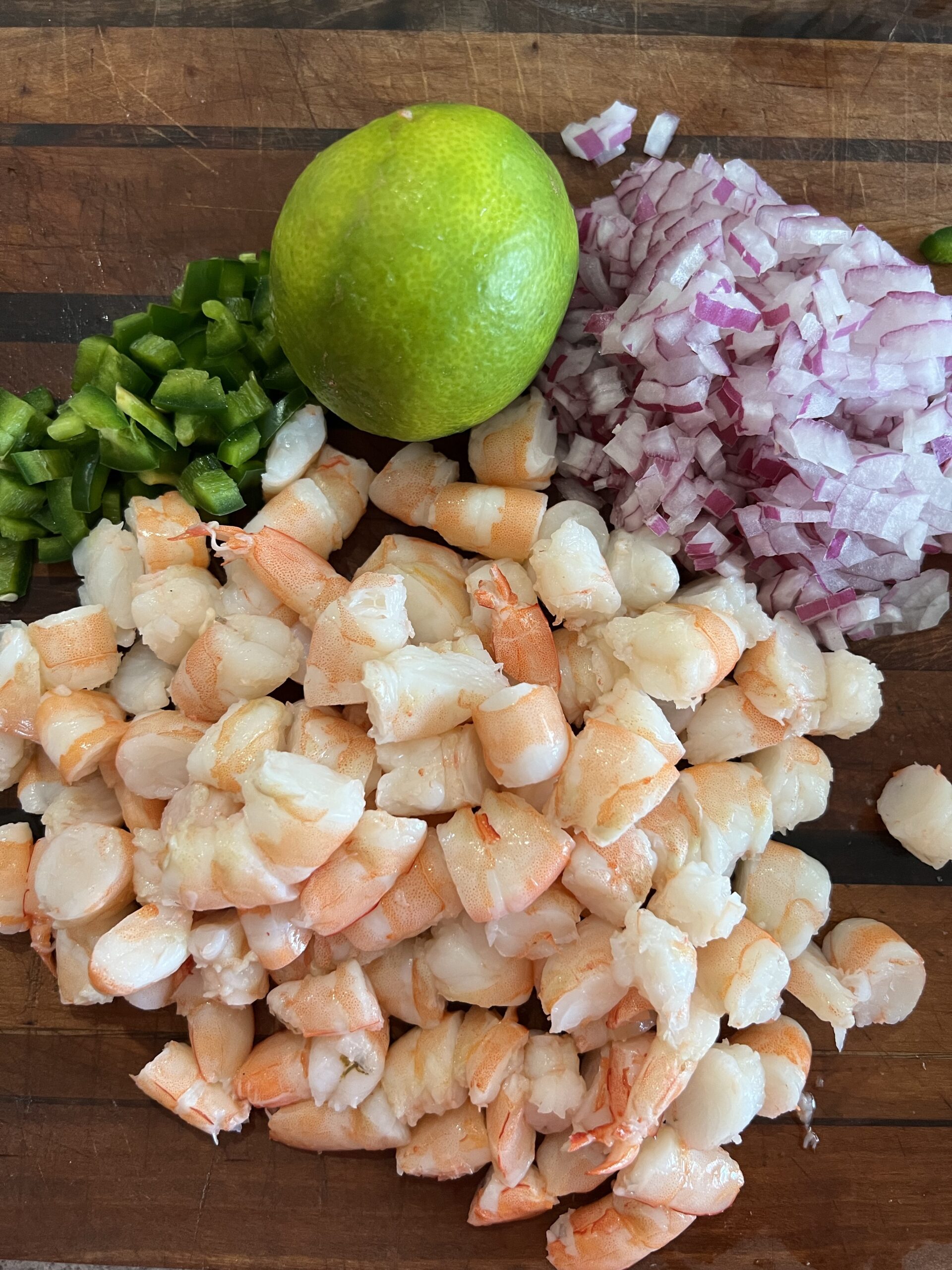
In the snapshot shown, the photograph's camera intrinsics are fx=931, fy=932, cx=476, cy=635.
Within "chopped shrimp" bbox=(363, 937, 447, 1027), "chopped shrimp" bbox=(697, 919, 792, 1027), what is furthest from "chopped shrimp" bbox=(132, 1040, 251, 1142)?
"chopped shrimp" bbox=(697, 919, 792, 1027)

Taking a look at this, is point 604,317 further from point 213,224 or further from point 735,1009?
point 735,1009

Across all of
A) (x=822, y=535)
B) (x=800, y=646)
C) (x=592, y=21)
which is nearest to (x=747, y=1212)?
(x=800, y=646)

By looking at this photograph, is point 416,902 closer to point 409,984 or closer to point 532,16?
point 409,984

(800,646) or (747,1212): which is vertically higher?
(800,646)

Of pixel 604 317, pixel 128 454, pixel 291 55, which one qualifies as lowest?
pixel 128 454

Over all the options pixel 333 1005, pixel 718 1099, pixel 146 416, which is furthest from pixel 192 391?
pixel 718 1099

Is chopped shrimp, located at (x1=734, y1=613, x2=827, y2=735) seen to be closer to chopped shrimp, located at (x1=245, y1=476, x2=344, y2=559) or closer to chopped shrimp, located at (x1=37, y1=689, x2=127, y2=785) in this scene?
chopped shrimp, located at (x1=245, y1=476, x2=344, y2=559)
